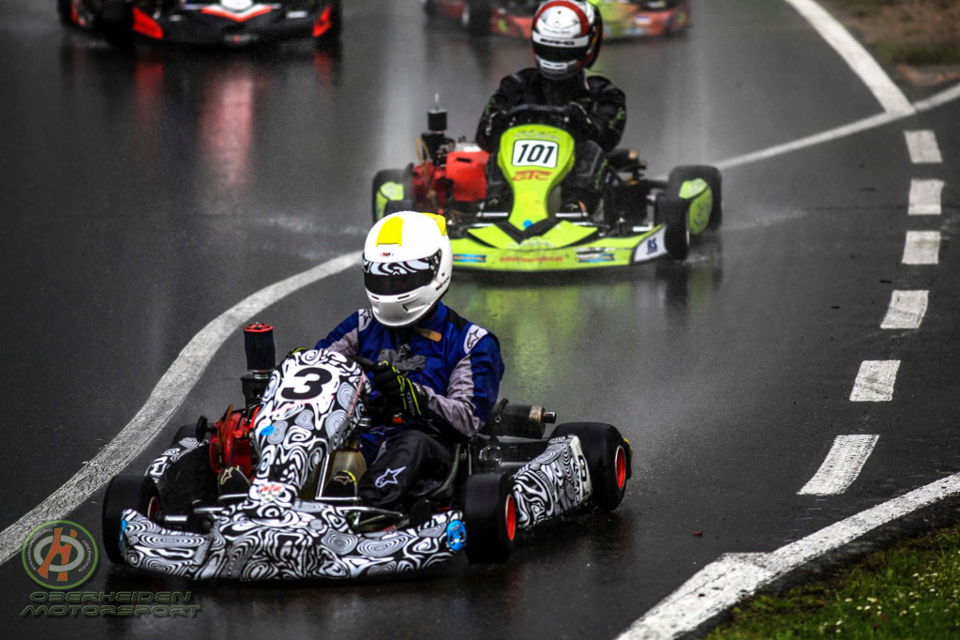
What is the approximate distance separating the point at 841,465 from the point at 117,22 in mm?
12619

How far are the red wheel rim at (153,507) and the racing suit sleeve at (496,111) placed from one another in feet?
19.1

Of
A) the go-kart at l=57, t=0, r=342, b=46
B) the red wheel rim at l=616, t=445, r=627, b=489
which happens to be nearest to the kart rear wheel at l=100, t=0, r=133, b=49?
the go-kart at l=57, t=0, r=342, b=46

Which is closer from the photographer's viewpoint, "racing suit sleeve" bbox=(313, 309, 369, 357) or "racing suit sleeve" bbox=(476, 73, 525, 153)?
"racing suit sleeve" bbox=(313, 309, 369, 357)

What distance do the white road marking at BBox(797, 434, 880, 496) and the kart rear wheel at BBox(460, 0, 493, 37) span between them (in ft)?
41.0

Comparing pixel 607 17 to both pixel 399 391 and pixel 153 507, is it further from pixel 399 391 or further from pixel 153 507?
pixel 153 507

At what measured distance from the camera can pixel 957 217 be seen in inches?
498

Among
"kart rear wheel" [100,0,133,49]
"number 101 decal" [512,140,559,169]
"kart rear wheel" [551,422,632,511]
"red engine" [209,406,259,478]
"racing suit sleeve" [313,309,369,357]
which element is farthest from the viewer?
"kart rear wheel" [100,0,133,49]

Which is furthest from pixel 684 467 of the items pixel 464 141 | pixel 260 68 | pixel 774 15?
pixel 774 15

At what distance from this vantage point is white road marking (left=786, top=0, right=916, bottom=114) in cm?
1672

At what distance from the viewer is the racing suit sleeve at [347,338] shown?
7398 mm

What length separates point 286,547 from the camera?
6152mm

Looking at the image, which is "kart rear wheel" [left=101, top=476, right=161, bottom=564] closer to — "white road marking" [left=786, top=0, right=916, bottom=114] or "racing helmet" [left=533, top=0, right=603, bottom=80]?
"racing helmet" [left=533, top=0, right=603, bottom=80]

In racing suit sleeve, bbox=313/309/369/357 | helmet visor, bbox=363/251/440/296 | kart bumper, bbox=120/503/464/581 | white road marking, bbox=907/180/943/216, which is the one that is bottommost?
kart bumper, bbox=120/503/464/581

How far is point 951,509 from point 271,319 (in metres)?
4.57
